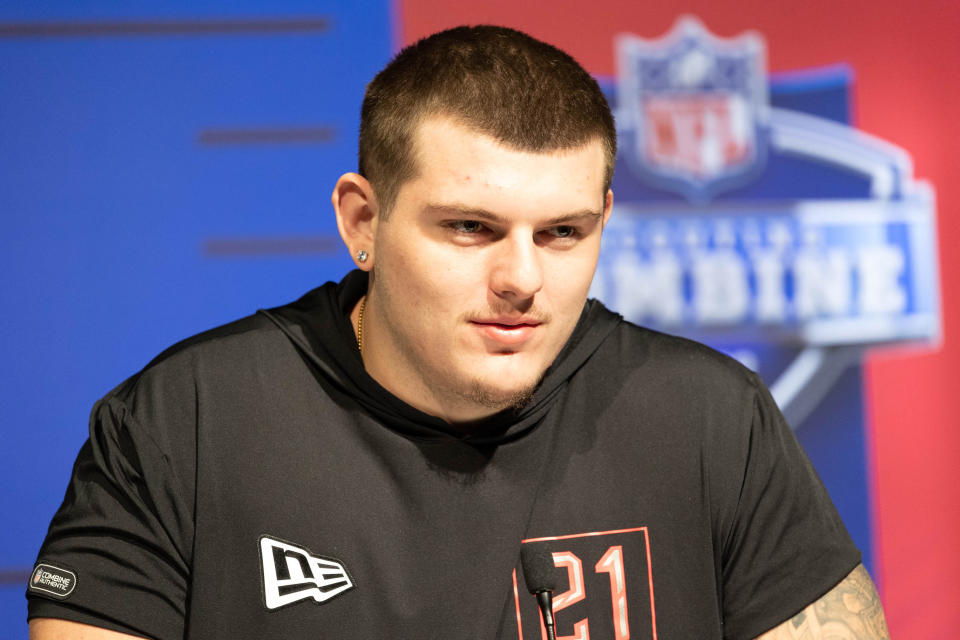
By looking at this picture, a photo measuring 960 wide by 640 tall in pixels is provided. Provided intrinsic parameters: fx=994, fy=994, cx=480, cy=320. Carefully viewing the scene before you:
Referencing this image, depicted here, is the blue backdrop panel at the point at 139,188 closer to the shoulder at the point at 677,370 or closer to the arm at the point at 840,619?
the shoulder at the point at 677,370

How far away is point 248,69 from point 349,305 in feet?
3.86

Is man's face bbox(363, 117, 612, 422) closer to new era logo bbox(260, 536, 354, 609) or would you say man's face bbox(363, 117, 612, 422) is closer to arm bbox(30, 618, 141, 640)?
new era logo bbox(260, 536, 354, 609)

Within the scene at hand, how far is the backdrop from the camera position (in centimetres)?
253

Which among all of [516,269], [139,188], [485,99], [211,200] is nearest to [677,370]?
[516,269]

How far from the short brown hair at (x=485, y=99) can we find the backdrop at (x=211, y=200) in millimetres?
1134

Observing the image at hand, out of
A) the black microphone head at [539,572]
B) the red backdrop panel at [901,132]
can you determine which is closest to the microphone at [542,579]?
the black microphone head at [539,572]

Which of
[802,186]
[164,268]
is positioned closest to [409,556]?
[164,268]

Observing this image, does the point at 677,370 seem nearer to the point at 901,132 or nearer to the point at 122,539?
the point at 122,539

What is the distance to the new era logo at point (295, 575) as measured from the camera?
144cm

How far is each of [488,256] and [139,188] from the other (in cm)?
150

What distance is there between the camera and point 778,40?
2.81 metres

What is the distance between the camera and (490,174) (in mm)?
1368

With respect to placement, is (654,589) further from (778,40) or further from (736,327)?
(778,40)

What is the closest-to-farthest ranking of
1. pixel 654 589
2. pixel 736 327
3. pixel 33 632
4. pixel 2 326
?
pixel 33 632, pixel 654 589, pixel 2 326, pixel 736 327
